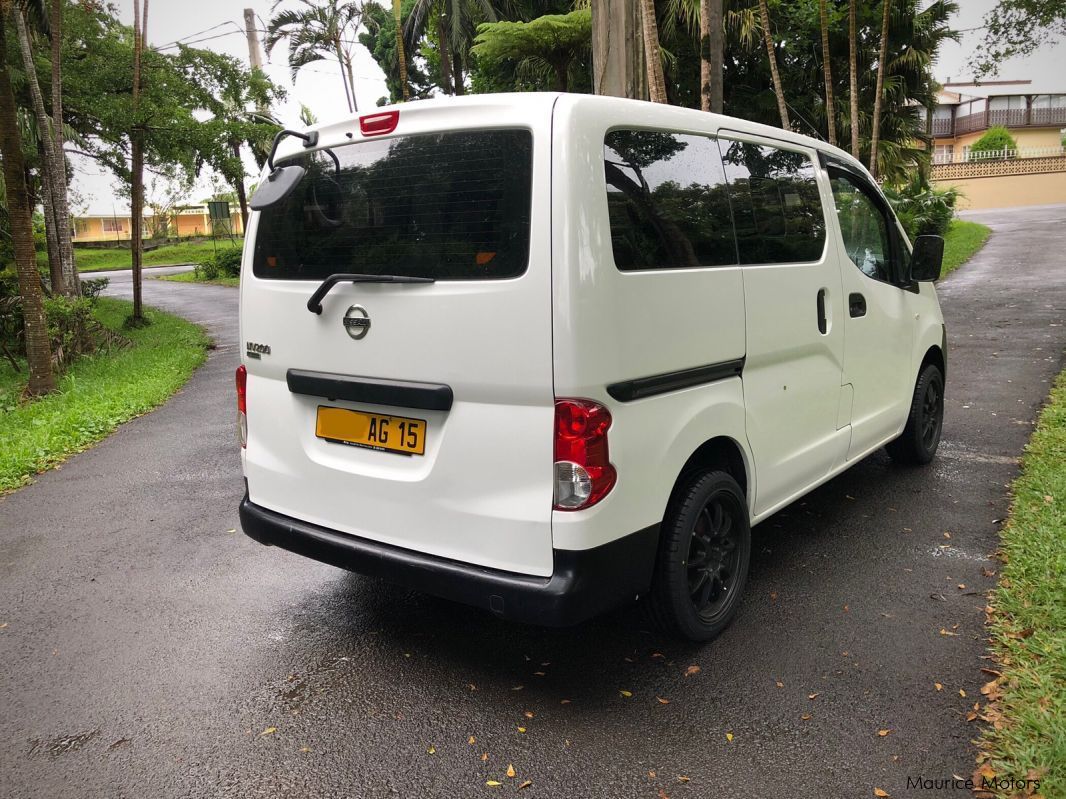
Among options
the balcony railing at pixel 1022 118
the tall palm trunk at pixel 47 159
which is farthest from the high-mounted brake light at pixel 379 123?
the balcony railing at pixel 1022 118

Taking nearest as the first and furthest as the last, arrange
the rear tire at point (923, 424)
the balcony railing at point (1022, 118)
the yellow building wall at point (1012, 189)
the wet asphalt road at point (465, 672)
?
the wet asphalt road at point (465, 672), the rear tire at point (923, 424), the yellow building wall at point (1012, 189), the balcony railing at point (1022, 118)

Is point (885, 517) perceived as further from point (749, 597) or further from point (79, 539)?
point (79, 539)

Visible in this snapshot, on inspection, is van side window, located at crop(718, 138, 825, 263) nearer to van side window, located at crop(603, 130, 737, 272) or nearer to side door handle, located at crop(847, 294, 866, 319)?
van side window, located at crop(603, 130, 737, 272)

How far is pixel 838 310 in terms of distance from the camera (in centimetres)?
404

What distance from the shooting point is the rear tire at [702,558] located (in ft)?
9.99

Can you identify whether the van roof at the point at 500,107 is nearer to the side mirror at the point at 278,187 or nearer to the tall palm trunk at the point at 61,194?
the side mirror at the point at 278,187

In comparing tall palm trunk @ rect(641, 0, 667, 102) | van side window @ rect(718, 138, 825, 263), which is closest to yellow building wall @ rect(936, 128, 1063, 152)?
tall palm trunk @ rect(641, 0, 667, 102)

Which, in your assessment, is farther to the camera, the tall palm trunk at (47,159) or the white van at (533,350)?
the tall palm trunk at (47,159)

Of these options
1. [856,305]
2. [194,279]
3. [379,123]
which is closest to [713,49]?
[856,305]

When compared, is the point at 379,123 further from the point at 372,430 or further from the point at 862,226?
the point at 862,226

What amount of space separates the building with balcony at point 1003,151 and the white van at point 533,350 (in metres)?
37.0

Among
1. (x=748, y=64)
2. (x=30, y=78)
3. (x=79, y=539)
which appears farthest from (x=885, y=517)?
(x=748, y=64)

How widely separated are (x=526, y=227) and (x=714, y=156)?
110 centimetres

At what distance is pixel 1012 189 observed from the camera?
142 ft
